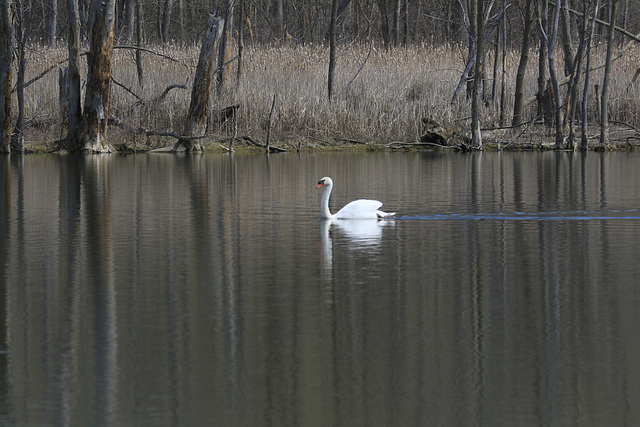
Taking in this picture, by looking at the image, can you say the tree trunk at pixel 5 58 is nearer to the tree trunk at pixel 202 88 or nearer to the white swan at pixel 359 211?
the tree trunk at pixel 202 88

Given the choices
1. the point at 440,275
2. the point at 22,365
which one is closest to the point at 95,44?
the point at 440,275

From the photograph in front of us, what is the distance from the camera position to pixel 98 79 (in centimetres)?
2275

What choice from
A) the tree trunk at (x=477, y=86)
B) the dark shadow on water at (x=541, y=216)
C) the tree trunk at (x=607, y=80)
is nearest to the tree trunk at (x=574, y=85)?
the tree trunk at (x=607, y=80)

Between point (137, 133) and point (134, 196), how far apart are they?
465 inches

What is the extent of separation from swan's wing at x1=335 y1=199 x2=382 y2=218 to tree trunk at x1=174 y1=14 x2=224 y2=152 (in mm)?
12743

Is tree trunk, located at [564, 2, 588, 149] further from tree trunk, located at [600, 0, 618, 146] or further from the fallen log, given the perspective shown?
the fallen log

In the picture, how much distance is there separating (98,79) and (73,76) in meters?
0.82

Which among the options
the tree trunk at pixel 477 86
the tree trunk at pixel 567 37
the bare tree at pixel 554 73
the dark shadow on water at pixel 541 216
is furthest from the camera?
the tree trunk at pixel 567 37

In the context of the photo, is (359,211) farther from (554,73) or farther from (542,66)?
(542,66)

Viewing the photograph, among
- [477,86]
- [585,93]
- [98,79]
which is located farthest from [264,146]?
[585,93]

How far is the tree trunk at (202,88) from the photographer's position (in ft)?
76.3

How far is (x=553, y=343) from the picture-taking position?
5172mm

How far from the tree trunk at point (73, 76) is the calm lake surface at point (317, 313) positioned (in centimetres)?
1129

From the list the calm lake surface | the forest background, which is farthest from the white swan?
the forest background
